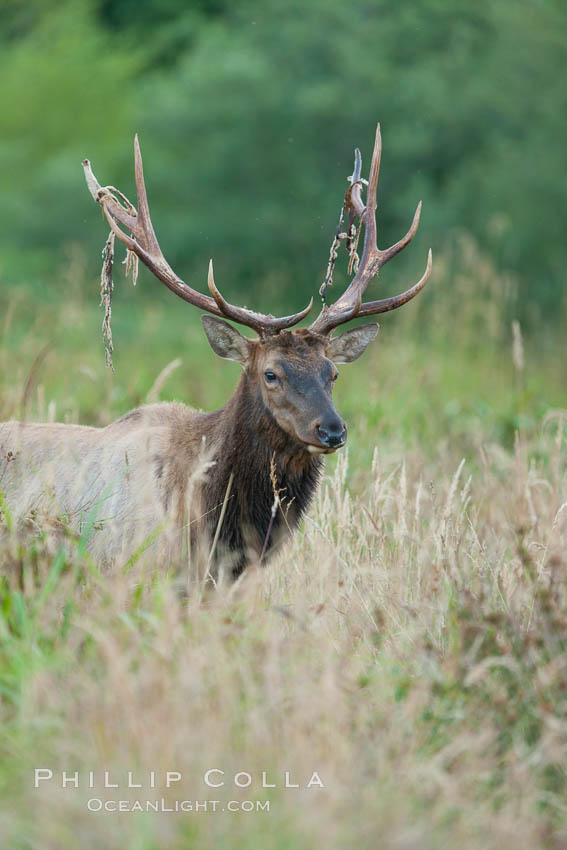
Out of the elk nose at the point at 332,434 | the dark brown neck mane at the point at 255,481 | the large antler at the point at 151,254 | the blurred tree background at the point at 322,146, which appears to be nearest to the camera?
the elk nose at the point at 332,434

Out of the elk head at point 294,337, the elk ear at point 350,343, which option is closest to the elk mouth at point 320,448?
the elk head at point 294,337

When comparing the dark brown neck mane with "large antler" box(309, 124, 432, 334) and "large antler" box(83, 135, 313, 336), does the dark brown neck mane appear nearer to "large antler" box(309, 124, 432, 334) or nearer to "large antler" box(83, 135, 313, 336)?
"large antler" box(83, 135, 313, 336)

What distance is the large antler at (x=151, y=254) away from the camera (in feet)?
17.7

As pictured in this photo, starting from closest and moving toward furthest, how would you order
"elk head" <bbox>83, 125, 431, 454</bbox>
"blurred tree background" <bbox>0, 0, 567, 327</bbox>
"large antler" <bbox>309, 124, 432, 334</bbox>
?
"elk head" <bbox>83, 125, 431, 454</bbox>, "large antler" <bbox>309, 124, 432, 334</bbox>, "blurred tree background" <bbox>0, 0, 567, 327</bbox>

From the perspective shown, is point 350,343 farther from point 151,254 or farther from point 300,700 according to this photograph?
point 300,700

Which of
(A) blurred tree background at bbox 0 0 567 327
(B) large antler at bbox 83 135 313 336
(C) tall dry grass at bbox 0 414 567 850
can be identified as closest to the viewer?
(C) tall dry grass at bbox 0 414 567 850

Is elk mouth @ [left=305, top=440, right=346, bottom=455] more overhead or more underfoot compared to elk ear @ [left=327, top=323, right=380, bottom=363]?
more underfoot

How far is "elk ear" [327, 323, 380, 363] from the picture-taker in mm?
5828

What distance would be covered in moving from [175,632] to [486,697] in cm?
97

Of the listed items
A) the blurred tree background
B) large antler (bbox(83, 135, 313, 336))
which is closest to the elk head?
Result: large antler (bbox(83, 135, 313, 336))

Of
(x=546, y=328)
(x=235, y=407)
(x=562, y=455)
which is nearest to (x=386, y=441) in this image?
(x=562, y=455)

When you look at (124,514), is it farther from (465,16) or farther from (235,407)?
(465,16)

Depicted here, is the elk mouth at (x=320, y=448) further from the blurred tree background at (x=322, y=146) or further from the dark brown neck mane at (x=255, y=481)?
the blurred tree background at (x=322, y=146)

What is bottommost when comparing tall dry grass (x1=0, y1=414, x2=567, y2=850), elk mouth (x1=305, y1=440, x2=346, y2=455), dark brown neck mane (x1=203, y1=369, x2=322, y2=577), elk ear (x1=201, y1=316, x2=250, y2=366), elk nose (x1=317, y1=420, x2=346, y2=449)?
tall dry grass (x1=0, y1=414, x2=567, y2=850)
